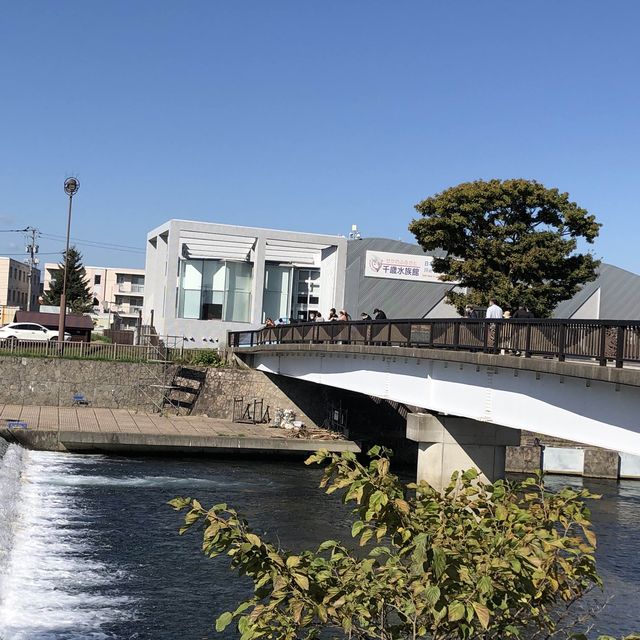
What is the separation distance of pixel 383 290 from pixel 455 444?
41.8 m

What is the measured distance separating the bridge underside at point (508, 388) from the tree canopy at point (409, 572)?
959cm

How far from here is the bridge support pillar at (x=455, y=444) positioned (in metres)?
27.7

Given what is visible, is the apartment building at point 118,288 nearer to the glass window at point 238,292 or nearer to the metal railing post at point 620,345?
the glass window at point 238,292

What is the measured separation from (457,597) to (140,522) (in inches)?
782

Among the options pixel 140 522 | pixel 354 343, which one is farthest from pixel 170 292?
pixel 140 522

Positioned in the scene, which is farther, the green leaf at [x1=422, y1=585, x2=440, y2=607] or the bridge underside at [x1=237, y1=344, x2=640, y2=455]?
the bridge underside at [x1=237, y1=344, x2=640, y2=455]

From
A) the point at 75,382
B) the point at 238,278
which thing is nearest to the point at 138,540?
the point at 75,382

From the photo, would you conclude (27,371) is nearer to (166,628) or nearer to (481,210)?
(481,210)

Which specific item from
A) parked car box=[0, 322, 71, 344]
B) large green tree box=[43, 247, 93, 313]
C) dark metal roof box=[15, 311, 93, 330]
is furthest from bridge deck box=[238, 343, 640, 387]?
large green tree box=[43, 247, 93, 313]

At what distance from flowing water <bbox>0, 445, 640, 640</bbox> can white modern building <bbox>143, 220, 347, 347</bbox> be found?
67.9 feet

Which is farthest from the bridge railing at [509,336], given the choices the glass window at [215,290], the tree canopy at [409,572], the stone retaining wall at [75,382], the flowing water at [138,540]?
the glass window at [215,290]

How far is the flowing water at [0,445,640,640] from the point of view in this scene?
16844mm

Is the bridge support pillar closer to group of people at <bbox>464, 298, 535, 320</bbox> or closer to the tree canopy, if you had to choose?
group of people at <bbox>464, 298, 535, 320</bbox>

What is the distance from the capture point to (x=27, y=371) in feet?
150
